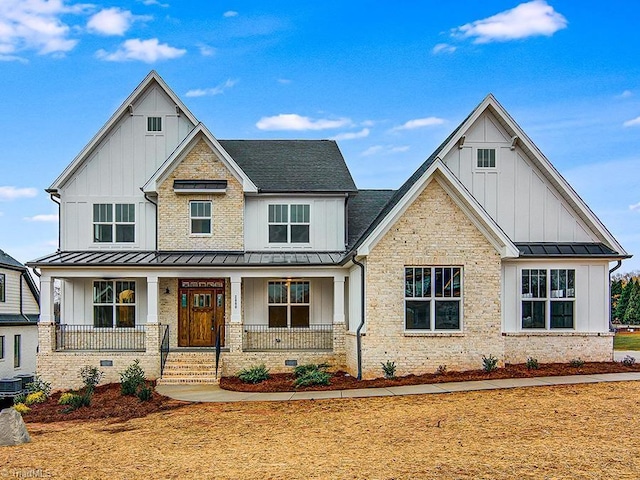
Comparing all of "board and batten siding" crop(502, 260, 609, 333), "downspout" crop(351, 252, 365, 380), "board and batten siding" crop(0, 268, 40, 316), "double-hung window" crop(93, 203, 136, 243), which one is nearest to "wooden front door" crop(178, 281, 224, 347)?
"double-hung window" crop(93, 203, 136, 243)

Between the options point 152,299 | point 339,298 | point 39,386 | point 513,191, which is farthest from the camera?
point 513,191

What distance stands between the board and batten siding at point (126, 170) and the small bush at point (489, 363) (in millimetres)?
12303

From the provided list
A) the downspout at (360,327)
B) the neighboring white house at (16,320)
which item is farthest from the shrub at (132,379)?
the neighboring white house at (16,320)

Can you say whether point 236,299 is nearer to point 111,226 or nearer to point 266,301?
point 266,301

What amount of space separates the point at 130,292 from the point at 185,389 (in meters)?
5.72

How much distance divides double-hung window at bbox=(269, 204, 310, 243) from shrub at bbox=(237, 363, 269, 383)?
17.1 feet

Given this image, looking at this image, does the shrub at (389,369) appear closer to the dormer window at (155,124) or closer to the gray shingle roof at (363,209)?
the gray shingle roof at (363,209)

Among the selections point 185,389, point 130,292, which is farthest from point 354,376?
point 130,292

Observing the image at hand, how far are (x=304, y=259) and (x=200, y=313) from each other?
4331 mm

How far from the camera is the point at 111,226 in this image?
2183 centimetres

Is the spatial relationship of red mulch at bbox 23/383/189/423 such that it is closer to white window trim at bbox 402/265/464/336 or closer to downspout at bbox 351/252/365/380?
downspout at bbox 351/252/365/380

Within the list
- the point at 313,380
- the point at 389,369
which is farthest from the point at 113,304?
the point at 389,369

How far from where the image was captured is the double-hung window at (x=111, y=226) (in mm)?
21797

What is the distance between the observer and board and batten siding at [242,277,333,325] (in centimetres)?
2152
